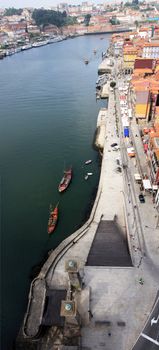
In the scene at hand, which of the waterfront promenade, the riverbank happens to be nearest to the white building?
the waterfront promenade

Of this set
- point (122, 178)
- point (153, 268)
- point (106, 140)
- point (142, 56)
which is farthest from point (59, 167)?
point (142, 56)

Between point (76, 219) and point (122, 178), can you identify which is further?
point (122, 178)

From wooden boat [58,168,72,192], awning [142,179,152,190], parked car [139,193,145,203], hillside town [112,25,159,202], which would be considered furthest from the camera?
wooden boat [58,168,72,192]

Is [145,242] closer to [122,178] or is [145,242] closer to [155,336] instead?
[155,336]

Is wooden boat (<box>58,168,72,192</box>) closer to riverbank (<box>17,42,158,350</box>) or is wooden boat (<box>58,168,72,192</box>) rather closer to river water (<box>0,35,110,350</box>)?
river water (<box>0,35,110,350</box>)

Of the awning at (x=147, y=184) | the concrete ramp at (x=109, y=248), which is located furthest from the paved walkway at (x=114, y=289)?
the awning at (x=147, y=184)

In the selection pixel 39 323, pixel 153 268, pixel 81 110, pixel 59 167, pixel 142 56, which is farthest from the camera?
pixel 142 56
